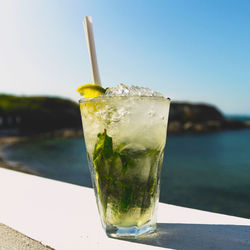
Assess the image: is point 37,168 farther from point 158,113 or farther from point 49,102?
point 49,102

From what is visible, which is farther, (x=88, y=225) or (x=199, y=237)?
(x=88, y=225)

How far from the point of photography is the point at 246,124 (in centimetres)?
5075

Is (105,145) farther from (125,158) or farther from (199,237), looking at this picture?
(199,237)

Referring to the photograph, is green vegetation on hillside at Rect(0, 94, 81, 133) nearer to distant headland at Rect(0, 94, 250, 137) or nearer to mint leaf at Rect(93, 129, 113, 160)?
distant headland at Rect(0, 94, 250, 137)

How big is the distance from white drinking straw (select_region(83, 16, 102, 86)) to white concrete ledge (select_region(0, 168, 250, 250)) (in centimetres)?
62

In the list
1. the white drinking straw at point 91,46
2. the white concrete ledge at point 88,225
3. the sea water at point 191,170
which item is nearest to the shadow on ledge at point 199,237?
the white concrete ledge at point 88,225

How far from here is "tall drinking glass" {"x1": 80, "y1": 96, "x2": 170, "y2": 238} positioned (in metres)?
0.99

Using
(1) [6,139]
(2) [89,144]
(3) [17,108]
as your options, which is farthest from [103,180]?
(3) [17,108]

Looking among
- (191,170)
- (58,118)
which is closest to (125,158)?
(191,170)

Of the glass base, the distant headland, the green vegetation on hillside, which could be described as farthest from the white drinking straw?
the green vegetation on hillside

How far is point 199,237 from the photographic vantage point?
0.99m

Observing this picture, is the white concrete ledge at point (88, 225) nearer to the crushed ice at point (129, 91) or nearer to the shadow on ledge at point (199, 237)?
the shadow on ledge at point (199, 237)

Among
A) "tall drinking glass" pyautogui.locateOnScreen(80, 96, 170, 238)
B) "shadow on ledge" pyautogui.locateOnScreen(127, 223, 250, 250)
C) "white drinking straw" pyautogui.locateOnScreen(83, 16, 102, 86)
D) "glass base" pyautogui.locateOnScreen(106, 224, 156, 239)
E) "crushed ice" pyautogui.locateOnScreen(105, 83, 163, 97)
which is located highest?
"white drinking straw" pyautogui.locateOnScreen(83, 16, 102, 86)

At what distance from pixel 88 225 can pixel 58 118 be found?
41.5 meters
